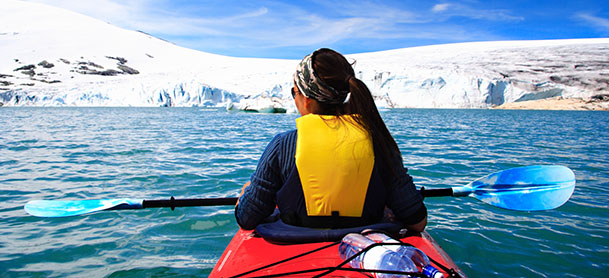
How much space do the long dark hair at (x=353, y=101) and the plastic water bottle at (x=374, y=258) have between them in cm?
30

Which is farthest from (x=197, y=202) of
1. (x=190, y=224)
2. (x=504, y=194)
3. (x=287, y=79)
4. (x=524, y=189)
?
(x=287, y=79)

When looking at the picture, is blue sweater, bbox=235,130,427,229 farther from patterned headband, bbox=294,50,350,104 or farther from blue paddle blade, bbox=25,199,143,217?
blue paddle blade, bbox=25,199,143,217

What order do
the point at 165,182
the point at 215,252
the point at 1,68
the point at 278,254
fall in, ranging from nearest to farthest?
the point at 278,254 → the point at 215,252 → the point at 165,182 → the point at 1,68

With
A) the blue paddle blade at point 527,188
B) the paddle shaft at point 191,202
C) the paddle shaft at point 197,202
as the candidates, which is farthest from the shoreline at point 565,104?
the paddle shaft at point 191,202

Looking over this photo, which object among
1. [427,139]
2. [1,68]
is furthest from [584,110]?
[1,68]

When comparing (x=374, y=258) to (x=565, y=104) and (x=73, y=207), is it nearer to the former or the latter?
(x=73, y=207)

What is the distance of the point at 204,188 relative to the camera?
4.21m

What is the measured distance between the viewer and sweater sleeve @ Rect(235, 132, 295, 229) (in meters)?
1.35

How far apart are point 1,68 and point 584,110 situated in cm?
5935

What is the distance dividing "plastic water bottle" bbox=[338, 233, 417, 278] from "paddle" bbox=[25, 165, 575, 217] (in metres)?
1.09

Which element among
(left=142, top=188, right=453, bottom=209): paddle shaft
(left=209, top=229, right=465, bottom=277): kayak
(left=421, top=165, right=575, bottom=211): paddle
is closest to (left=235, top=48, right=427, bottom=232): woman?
(left=209, top=229, right=465, bottom=277): kayak

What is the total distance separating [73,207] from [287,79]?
31.8 metres

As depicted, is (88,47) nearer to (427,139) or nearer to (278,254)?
(427,139)

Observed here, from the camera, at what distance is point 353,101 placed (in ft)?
4.43
